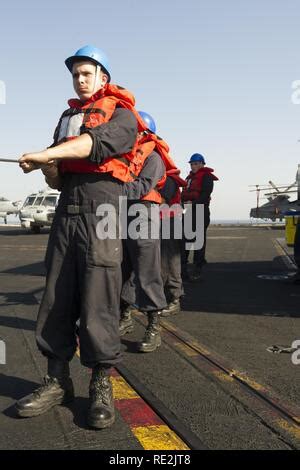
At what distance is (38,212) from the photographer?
21391 mm

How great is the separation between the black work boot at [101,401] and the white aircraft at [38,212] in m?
18.7

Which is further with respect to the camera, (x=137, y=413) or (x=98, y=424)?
(x=137, y=413)

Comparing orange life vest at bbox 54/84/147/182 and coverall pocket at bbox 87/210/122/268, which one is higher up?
orange life vest at bbox 54/84/147/182

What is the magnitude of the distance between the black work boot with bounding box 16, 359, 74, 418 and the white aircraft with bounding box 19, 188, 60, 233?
1858cm

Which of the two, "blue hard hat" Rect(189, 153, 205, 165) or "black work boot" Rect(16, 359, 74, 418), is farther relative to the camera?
"blue hard hat" Rect(189, 153, 205, 165)

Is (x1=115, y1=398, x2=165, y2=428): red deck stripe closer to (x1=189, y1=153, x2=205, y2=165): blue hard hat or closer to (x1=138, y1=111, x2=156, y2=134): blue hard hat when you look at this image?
(x1=138, y1=111, x2=156, y2=134): blue hard hat

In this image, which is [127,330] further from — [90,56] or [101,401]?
[90,56]

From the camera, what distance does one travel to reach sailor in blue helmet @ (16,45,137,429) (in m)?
2.59

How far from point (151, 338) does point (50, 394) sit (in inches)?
53.9

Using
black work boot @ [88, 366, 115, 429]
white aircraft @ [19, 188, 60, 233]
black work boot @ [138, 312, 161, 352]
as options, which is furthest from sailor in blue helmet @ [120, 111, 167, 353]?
white aircraft @ [19, 188, 60, 233]

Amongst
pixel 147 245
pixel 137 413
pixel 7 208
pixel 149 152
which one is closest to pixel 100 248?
pixel 137 413

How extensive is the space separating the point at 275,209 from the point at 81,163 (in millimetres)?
40838

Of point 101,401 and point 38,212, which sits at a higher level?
point 38,212
